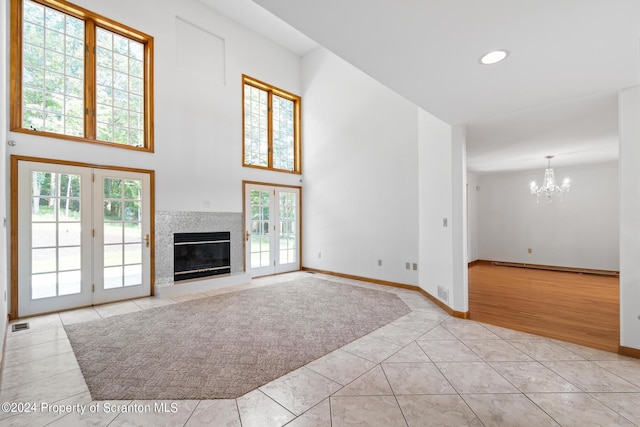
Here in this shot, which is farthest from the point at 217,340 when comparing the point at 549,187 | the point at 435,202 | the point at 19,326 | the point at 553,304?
the point at 549,187

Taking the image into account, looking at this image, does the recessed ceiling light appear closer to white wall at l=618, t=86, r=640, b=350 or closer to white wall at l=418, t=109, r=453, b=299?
white wall at l=618, t=86, r=640, b=350

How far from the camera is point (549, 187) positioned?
5.84 m

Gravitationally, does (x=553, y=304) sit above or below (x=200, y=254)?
below

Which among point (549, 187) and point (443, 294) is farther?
point (549, 187)

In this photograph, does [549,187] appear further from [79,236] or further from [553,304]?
[79,236]

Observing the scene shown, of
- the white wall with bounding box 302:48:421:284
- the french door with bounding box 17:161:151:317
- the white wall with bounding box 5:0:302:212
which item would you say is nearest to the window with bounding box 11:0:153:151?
the white wall with bounding box 5:0:302:212

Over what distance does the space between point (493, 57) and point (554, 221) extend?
6.77 metres

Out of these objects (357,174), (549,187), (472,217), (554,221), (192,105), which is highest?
(192,105)

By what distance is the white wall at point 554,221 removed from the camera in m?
6.35

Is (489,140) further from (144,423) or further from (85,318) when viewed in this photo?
(85,318)

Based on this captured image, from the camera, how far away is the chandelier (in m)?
5.85

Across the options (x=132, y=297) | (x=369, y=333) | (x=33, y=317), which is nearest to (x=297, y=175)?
(x=132, y=297)

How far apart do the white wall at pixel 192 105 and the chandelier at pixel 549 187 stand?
18.5 ft

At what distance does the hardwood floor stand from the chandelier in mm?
1808
